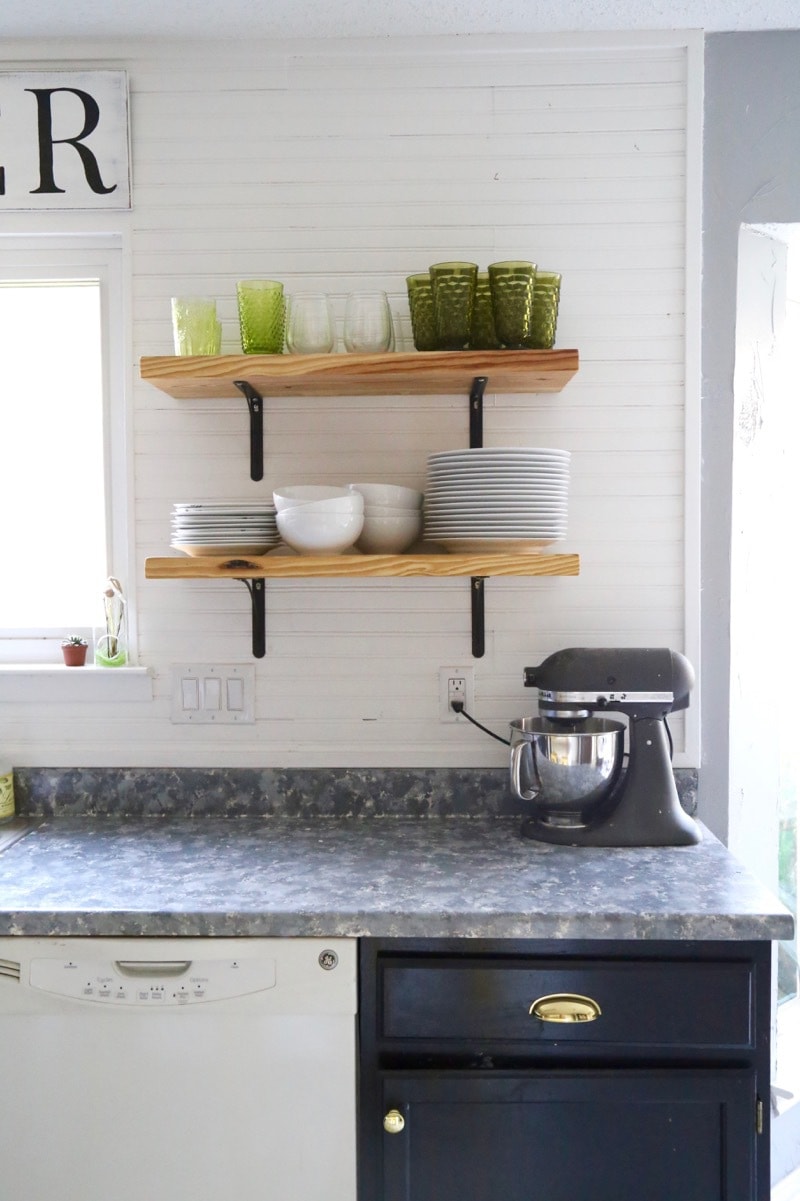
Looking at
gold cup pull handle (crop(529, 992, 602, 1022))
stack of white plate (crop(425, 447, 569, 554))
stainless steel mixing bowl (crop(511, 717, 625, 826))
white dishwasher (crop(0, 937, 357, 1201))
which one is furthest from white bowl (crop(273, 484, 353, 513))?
gold cup pull handle (crop(529, 992, 602, 1022))

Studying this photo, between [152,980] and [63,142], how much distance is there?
1676mm

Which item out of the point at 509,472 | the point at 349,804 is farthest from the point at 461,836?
the point at 509,472

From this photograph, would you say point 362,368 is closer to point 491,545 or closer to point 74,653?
point 491,545

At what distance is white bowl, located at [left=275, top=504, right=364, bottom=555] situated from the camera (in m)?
1.71

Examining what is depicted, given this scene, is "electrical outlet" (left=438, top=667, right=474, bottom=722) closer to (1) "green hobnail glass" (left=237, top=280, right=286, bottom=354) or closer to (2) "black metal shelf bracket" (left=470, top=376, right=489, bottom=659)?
(2) "black metal shelf bracket" (left=470, top=376, right=489, bottom=659)

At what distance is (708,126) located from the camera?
1.97 m

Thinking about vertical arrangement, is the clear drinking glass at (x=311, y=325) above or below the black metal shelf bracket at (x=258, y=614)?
above

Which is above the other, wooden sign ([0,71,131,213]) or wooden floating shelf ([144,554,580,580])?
wooden sign ([0,71,131,213])

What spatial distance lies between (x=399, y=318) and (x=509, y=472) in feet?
1.64

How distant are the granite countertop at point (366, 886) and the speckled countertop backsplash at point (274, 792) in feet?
0.27

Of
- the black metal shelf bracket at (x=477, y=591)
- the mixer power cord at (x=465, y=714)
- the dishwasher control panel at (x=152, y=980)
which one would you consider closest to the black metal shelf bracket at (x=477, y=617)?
the black metal shelf bracket at (x=477, y=591)

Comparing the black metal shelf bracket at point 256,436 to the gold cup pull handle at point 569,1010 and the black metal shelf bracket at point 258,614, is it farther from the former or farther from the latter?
the gold cup pull handle at point 569,1010

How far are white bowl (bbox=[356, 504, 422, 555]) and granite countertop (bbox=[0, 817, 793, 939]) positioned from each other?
566 mm

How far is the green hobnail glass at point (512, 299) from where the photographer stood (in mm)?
1742
